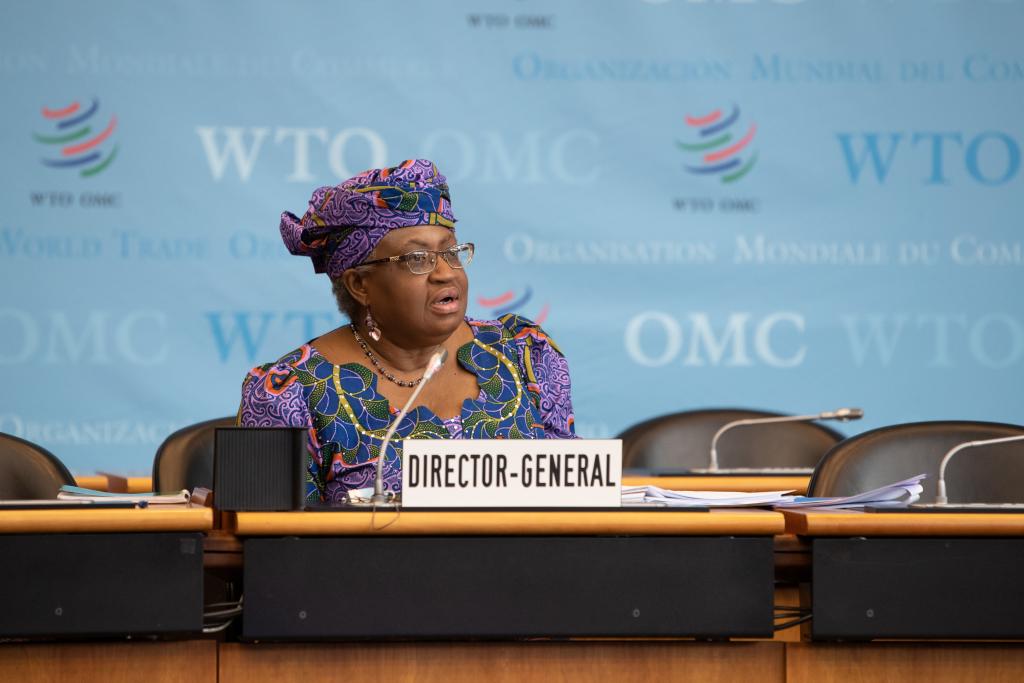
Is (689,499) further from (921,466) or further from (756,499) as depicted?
(921,466)

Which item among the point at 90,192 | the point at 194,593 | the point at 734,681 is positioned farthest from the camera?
the point at 90,192

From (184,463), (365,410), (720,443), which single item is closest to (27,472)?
(184,463)

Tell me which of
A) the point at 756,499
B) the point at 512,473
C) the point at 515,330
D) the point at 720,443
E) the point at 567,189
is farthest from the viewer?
the point at 567,189

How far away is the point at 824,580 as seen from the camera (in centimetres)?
195

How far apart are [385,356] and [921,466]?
1007 millimetres

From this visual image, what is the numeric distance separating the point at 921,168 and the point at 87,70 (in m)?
2.73

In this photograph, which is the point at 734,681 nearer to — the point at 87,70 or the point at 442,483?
the point at 442,483

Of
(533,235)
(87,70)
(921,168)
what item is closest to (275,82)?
(87,70)

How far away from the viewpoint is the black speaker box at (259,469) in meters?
1.94

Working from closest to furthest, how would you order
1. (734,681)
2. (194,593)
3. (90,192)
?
(194,593) → (734,681) → (90,192)

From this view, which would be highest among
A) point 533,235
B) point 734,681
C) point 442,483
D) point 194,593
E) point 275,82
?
point 275,82

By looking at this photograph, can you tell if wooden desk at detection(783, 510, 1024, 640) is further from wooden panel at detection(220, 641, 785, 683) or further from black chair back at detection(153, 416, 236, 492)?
black chair back at detection(153, 416, 236, 492)

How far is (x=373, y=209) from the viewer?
2.66 m

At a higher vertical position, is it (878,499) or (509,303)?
(509,303)
